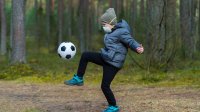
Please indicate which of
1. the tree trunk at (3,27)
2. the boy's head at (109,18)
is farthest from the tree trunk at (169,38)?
the tree trunk at (3,27)

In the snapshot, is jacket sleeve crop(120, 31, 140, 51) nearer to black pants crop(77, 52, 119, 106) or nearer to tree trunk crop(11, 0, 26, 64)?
black pants crop(77, 52, 119, 106)

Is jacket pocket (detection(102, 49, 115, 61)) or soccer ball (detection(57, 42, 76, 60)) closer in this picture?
jacket pocket (detection(102, 49, 115, 61))

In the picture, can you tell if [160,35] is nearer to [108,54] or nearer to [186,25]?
[108,54]

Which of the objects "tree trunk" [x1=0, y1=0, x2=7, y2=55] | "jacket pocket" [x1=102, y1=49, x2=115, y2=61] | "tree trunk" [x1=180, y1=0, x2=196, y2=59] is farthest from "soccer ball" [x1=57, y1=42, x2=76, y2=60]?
"tree trunk" [x1=0, y1=0, x2=7, y2=55]

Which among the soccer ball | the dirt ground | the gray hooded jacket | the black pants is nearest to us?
the gray hooded jacket

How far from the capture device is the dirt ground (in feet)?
26.4

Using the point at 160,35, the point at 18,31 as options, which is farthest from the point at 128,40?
the point at 18,31

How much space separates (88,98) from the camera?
941 cm

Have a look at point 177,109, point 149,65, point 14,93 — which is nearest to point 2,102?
point 14,93

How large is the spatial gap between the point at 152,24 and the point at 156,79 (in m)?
2.44

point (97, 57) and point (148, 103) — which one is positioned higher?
point (97, 57)

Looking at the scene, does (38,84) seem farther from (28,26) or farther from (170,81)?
(28,26)

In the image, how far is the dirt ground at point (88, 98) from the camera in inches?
317

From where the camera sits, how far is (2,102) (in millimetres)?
8930
